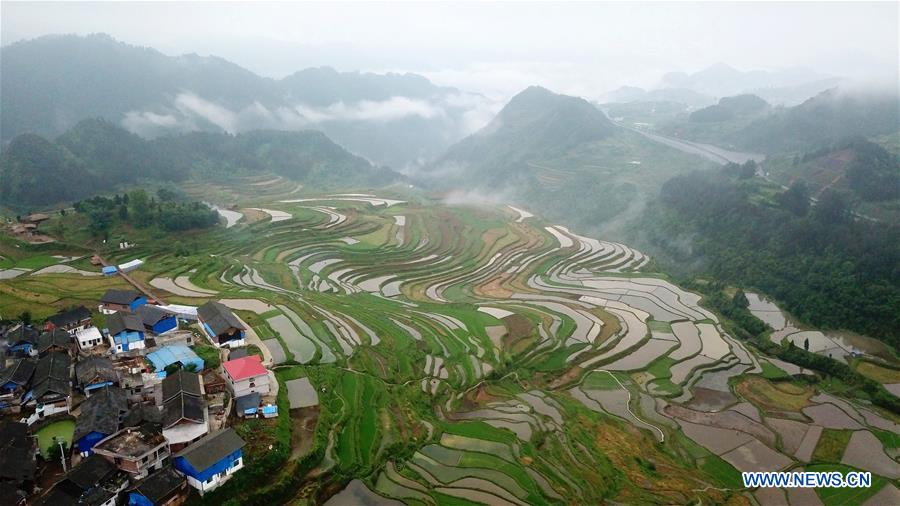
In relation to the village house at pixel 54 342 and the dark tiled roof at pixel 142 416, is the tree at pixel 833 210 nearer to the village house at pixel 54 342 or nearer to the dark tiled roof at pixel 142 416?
the dark tiled roof at pixel 142 416

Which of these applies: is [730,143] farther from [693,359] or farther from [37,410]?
[37,410]

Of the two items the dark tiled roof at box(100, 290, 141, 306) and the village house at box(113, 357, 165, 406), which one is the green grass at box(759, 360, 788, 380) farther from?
the dark tiled roof at box(100, 290, 141, 306)

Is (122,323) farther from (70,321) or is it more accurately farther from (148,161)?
(148,161)

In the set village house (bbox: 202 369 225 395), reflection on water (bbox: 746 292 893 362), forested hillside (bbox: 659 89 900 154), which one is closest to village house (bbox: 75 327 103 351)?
village house (bbox: 202 369 225 395)

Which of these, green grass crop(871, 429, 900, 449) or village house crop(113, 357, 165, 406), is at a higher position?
village house crop(113, 357, 165, 406)

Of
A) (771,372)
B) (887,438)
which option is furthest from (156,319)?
(887,438)

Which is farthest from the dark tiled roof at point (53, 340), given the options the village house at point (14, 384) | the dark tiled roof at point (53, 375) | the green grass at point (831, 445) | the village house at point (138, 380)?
the green grass at point (831, 445)
